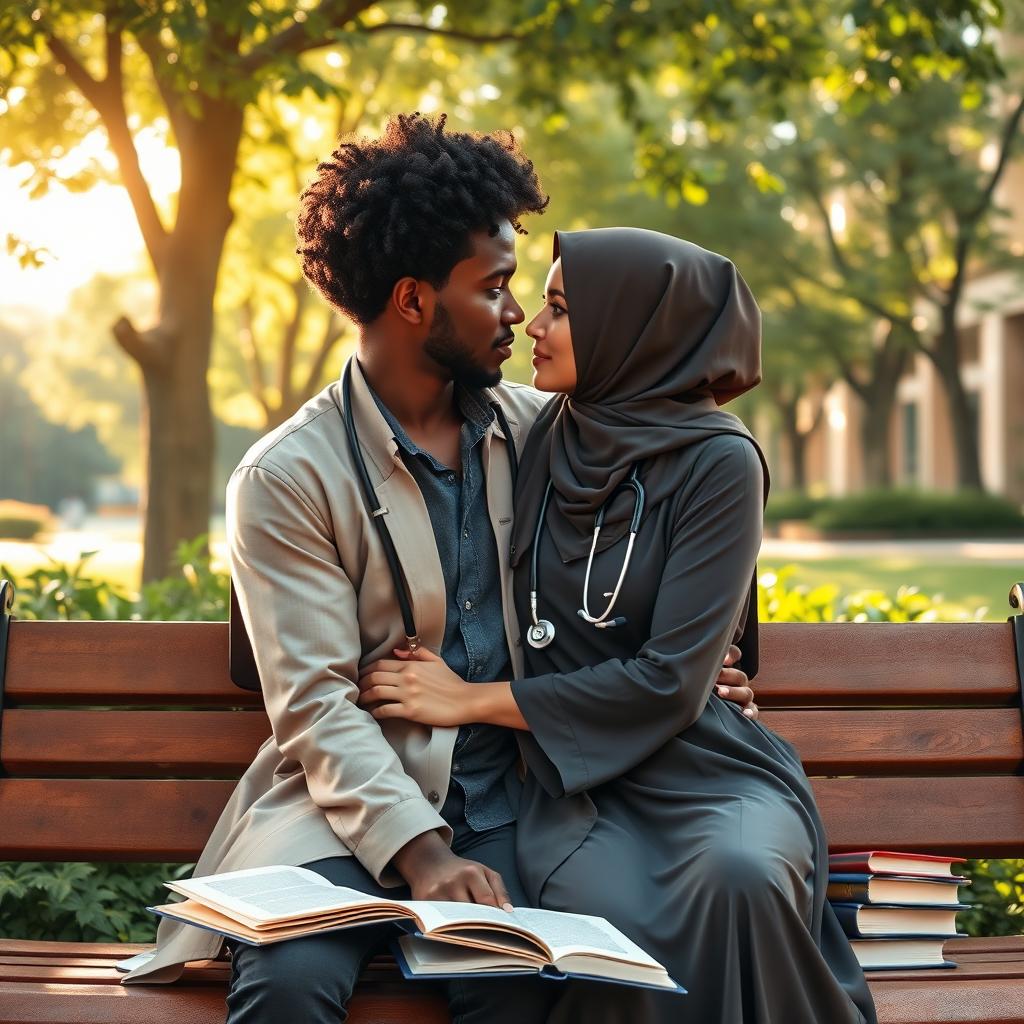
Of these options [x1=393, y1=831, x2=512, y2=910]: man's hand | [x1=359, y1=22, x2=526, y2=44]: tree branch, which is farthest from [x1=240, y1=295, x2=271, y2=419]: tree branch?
[x1=393, y1=831, x2=512, y2=910]: man's hand

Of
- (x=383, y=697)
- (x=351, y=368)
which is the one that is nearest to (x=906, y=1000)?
(x=383, y=697)

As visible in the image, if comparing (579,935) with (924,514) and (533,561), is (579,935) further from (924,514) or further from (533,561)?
(924,514)

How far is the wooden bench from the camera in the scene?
3613 mm

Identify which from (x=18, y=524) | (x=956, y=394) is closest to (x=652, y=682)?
(x=956, y=394)

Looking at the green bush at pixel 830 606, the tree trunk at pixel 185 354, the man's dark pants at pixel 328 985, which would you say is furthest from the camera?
the tree trunk at pixel 185 354

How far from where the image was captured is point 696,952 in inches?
108

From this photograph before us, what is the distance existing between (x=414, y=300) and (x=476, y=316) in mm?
159

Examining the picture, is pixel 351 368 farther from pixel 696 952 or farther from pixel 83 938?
pixel 83 938

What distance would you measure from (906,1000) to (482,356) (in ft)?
5.51

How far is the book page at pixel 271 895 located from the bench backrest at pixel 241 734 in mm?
823

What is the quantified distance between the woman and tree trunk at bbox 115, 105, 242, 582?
19.7 ft

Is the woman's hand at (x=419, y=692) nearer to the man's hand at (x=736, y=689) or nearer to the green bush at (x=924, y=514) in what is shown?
the man's hand at (x=736, y=689)

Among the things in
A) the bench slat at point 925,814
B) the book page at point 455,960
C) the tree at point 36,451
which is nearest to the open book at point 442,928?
the book page at point 455,960

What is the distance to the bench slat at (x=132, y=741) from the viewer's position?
3648mm
